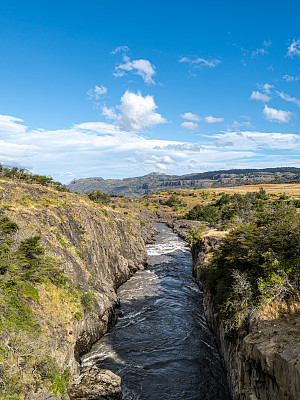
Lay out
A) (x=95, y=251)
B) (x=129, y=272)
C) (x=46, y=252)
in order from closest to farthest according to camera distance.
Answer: (x=46, y=252)
(x=95, y=251)
(x=129, y=272)

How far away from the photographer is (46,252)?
21.9 metres

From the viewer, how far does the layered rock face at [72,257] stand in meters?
17.5

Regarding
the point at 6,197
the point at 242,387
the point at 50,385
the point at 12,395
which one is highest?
the point at 6,197

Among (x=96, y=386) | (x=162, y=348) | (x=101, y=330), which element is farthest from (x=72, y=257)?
(x=162, y=348)

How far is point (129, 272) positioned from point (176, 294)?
9706 mm

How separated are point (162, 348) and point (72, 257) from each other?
509 inches

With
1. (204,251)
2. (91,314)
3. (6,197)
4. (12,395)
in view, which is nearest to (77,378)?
(91,314)

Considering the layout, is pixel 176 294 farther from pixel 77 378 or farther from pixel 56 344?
pixel 56 344

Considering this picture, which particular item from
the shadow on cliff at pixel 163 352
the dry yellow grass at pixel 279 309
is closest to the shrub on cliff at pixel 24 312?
the shadow on cliff at pixel 163 352

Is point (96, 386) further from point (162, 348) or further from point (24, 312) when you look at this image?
point (162, 348)

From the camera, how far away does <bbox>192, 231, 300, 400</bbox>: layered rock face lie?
10492mm

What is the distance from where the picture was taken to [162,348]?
23750 millimetres

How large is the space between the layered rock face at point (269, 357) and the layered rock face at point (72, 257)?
11571 millimetres

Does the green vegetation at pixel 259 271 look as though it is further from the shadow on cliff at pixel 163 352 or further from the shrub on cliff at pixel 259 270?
the shadow on cliff at pixel 163 352
